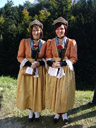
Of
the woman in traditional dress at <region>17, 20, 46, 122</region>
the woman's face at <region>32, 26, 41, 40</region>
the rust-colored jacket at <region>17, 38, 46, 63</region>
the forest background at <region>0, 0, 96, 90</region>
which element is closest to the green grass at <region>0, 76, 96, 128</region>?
the woman in traditional dress at <region>17, 20, 46, 122</region>

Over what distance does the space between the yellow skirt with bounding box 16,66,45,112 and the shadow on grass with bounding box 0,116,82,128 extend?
0.40 m

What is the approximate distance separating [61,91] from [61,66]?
0.48 meters

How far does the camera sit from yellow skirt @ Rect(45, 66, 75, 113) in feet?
10.2

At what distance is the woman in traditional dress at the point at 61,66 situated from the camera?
10.1 feet

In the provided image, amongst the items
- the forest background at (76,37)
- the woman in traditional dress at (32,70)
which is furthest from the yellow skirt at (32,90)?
the forest background at (76,37)

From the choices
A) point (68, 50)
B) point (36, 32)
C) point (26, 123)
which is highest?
point (36, 32)

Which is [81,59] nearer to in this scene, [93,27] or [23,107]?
[93,27]

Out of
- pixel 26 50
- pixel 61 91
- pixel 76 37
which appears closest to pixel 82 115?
pixel 61 91

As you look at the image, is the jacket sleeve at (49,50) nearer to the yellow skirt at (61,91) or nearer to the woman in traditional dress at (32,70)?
the woman in traditional dress at (32,70)

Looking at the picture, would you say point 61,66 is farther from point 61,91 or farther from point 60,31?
point 60,31

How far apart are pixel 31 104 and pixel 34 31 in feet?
4.86

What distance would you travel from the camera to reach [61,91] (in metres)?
3.13

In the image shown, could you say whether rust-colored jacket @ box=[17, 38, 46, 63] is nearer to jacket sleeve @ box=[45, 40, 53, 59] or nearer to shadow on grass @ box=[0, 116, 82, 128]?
jacket sleeve @ box=[45, 40, 53, 59]

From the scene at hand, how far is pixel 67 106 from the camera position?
10.4 feet
